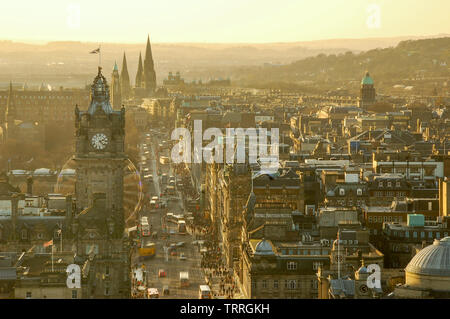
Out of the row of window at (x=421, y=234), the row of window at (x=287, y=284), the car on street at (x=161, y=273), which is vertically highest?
the row of window at (x=421, y=234)

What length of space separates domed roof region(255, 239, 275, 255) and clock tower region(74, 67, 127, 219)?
32.8 feet

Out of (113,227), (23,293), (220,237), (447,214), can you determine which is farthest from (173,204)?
(23,293)

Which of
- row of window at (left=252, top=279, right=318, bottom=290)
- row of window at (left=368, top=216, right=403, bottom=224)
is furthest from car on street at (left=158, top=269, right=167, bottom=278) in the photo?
row of window at (left=252, top=279, right=318, bottom=290)

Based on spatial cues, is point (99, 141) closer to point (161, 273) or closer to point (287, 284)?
point (161, 273)

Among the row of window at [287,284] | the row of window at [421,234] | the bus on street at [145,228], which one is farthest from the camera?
the bus on street at [145,228]

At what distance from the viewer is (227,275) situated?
315ft

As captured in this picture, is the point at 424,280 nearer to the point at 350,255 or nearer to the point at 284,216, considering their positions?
the point at 350,255

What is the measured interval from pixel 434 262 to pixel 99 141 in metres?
31.8

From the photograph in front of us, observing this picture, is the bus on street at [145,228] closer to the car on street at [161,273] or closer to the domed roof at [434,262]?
the car on street at [161,273]

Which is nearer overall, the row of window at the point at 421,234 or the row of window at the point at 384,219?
the row of window at the point at 421,234

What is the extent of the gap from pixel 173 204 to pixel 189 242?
109ft

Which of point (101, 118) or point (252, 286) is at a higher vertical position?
point (101, 118)

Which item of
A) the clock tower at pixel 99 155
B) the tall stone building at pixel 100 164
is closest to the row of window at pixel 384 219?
the tall stone building at pixel 100 164

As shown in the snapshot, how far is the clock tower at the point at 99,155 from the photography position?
8494 centimetres
